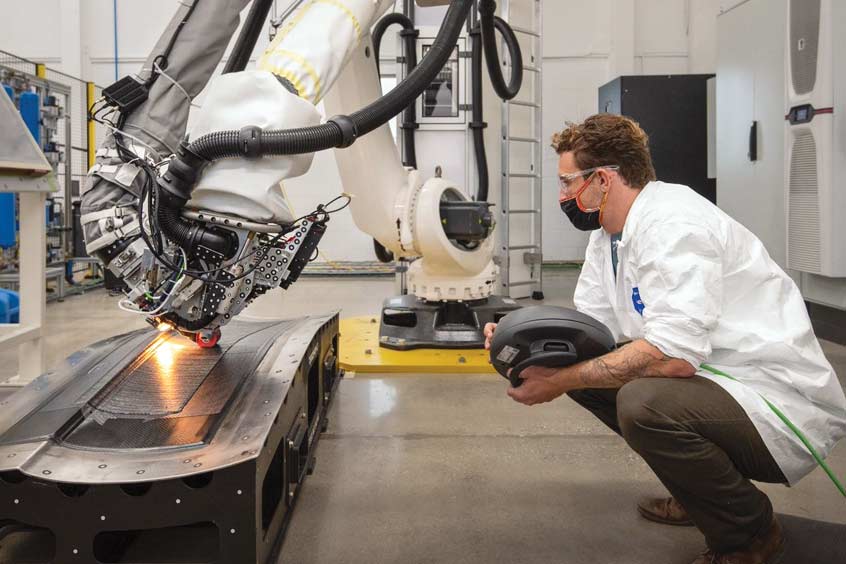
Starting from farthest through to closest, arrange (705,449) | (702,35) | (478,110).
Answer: (702,35), (478,110), (705,449)

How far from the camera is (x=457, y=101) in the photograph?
6.17 metres

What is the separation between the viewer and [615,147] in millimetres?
1885

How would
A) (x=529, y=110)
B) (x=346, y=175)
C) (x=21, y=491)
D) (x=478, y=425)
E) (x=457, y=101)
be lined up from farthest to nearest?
(x=529, y=110), (x=457, y=101), (x=346, y=175), (x=478, y=425), (x=21, y=491)

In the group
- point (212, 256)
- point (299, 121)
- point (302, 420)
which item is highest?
point (299, 121)

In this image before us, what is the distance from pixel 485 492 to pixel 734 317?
1.00 meters

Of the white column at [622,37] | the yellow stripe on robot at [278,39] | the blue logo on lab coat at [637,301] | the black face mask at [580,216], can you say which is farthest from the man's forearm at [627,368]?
the white column at [622,37]

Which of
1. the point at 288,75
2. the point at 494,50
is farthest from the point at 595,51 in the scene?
the point at 288,75

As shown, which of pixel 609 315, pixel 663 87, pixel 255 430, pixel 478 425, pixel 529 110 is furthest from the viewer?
pixel 663 87

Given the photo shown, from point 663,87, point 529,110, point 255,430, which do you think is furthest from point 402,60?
point 255,430

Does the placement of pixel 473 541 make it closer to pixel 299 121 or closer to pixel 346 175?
pixel 299 121

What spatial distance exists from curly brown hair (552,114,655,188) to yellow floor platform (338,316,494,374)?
2.03 metres

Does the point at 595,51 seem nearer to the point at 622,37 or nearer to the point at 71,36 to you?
the point at 622,37

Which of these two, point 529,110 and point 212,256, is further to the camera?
point 529,110

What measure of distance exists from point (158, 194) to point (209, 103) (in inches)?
12.3
